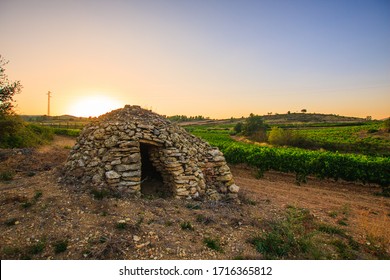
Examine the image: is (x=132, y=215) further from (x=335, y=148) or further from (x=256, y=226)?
(x=335, y=148)

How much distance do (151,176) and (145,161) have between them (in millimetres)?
858

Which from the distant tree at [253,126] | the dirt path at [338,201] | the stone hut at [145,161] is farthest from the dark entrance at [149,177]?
the distant tree at [253,126]

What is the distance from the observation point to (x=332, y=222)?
883 cm

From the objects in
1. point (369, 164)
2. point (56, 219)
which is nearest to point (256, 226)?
point (56, 219)

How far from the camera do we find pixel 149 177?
10680mm

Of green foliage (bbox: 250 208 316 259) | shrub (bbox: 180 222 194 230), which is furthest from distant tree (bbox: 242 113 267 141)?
shrub (bbox: 180 222 194 230)

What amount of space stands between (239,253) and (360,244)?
13.9ft

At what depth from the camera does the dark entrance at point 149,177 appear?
385 inches

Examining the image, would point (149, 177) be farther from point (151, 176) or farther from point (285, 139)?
point (285, 139)

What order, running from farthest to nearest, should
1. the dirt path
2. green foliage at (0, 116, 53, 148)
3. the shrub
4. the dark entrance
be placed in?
green foliage at (0, 116, 53, 148), the dark entrance, the dirt path, the shrub

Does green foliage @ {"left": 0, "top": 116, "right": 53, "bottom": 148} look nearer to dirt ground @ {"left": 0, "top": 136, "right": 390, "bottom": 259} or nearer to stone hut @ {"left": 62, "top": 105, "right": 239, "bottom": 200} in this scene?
dirt ground @ {"left": 0, "top": 136, "right": 390, "bottom": 259}

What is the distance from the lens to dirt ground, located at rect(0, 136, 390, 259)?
213 inches

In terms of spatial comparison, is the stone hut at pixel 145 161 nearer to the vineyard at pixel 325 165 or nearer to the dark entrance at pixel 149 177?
the dark entrance at pixel 149 177

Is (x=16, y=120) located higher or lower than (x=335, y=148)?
higher
